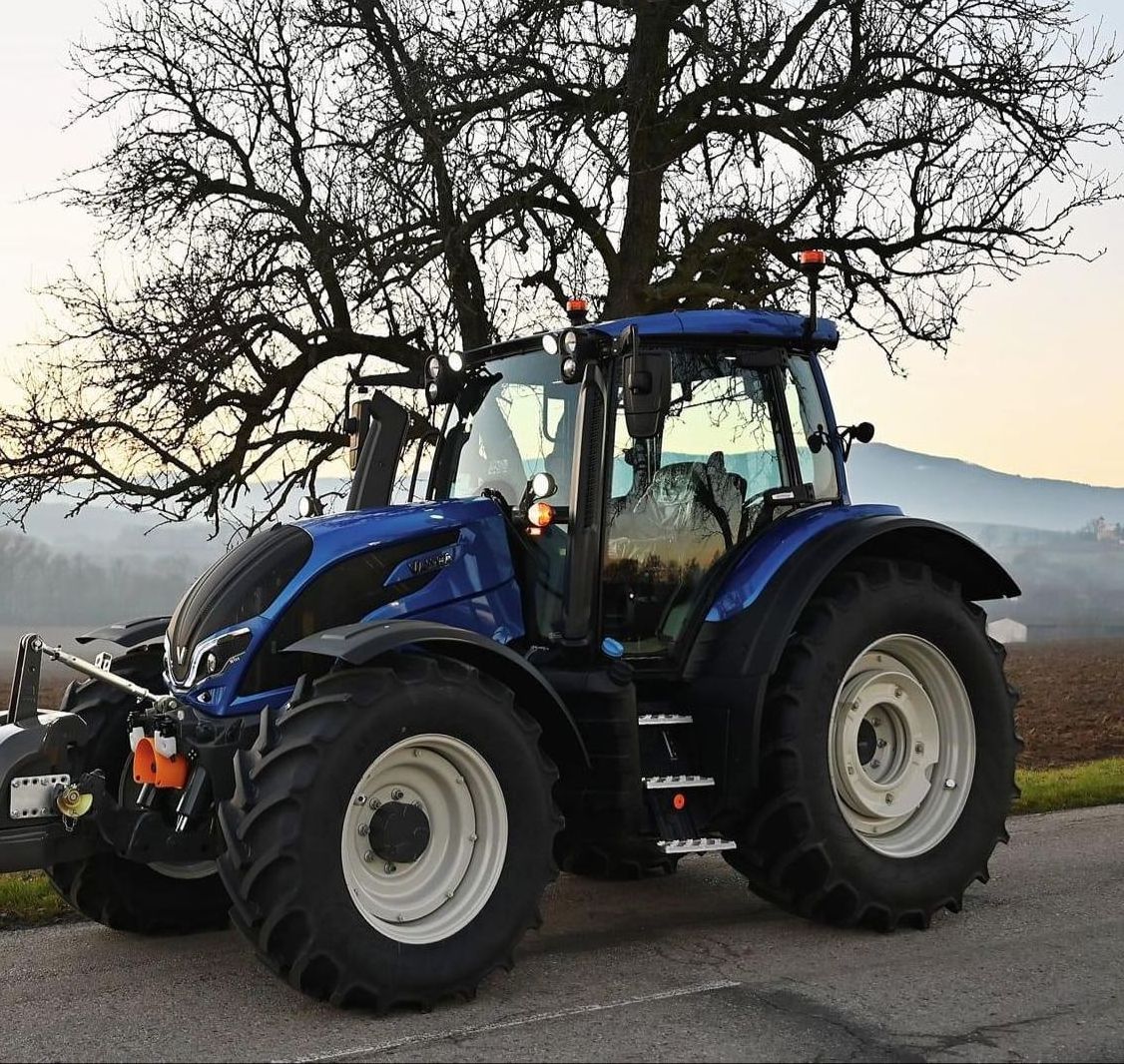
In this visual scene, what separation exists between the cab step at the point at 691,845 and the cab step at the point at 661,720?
48 centimetres

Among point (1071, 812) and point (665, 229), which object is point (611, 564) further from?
point (665, 229)

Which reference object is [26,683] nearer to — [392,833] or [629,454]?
[392,833]

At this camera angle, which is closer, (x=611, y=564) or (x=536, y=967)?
(x=536, y=967)

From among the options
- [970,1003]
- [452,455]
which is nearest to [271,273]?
[452,455]

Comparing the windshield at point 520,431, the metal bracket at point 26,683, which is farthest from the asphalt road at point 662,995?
the windshield at point 520,431

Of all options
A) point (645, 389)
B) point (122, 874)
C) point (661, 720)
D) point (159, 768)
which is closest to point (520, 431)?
point (645, 389)

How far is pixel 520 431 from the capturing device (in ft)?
21.5

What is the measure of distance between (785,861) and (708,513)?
1.52 meters

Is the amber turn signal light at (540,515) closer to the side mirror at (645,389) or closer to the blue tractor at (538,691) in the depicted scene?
the blue tractor at (538,691)

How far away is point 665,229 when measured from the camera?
13.2 metres

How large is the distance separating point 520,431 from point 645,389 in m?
0.98

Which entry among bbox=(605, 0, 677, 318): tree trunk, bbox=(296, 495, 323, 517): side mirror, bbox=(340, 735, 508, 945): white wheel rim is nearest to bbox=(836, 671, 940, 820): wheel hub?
bbox=(340, 735, 508, 945): white wheel rim

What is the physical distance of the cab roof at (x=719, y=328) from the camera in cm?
646

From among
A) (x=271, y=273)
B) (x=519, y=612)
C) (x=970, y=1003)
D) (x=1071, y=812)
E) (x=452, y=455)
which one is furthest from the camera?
(x=271, y=273)
